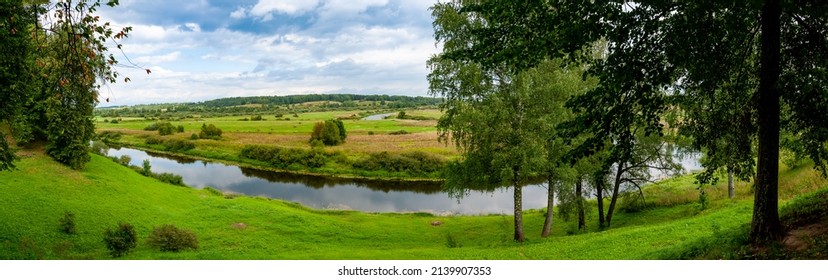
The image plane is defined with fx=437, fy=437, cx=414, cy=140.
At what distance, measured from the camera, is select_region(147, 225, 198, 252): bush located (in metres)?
20.2

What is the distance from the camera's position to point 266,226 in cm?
2608

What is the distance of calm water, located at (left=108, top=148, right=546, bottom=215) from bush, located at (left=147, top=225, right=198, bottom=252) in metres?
18.6

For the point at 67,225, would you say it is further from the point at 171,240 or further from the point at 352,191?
the point at 352,191

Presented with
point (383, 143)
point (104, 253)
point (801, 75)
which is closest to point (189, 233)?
point (104, 253)

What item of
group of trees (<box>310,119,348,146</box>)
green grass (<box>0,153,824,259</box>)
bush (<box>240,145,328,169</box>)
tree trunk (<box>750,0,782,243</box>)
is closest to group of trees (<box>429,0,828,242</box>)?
tree trunk (<box>750,0,782,243</box>)

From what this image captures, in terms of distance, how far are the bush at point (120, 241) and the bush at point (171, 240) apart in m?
1.03

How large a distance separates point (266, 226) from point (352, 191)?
68.3 feet

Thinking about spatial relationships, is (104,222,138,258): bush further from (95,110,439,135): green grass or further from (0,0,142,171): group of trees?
(95,110,439,135): green grass

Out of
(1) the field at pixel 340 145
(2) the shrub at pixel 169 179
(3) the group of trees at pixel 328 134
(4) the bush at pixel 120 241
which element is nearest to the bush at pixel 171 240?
(4) the bush at pixel 120 241

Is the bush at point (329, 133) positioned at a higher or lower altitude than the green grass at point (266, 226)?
higher

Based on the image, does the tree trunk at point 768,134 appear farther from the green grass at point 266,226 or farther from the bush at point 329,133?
the bush at point 329,133

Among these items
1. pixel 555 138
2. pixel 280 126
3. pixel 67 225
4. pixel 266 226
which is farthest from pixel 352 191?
pixel 280 126

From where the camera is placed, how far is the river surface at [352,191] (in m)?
38.7

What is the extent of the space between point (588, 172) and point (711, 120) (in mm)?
12656
